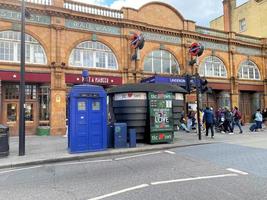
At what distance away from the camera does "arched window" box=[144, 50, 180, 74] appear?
73.1 ft

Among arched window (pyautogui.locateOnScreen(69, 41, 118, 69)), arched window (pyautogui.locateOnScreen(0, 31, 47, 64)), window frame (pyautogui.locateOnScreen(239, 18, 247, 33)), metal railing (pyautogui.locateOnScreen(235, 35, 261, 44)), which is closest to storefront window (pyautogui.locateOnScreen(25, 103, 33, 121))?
arched window (pyautogui.locateOnScreen(0, 31, 47, 64))

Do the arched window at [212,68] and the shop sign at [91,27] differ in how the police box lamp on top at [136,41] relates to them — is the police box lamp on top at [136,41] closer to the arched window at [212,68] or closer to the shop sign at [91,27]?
the shop sign at [91,27]

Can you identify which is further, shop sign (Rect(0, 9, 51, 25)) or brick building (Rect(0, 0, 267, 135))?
brick building (Rect(0, 0, 267, 135))

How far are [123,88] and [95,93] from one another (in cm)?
189

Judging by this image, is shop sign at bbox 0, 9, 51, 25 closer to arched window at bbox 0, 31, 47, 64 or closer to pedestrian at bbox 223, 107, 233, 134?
arched window at bbox 0, 31, 47, 64

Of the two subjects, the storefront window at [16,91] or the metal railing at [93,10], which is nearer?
the storefront window at [16,91]

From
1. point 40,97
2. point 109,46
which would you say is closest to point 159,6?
point 109,46

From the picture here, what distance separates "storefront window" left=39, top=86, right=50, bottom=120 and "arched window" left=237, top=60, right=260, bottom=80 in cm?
1846

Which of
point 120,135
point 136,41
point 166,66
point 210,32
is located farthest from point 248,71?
point 120,135

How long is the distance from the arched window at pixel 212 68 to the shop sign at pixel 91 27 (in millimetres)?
9001

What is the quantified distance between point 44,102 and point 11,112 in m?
2.18

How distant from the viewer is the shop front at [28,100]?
1725 centimetres

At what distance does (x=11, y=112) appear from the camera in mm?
17609

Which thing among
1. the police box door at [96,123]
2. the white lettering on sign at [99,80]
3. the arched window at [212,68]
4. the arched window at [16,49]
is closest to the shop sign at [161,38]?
the arched window at [212,68]
